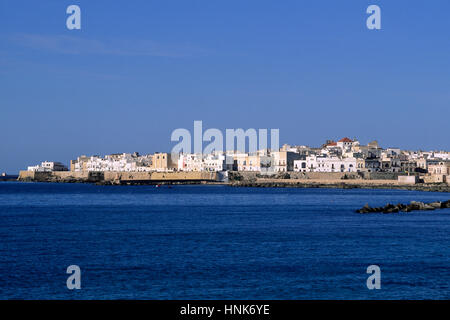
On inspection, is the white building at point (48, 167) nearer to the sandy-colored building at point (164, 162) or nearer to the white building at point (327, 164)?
the sandy-colored building at point (164, 162)

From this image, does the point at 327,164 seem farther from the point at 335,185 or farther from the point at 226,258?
the point at 226,258

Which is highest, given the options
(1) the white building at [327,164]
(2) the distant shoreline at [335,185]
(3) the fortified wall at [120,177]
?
(1) the white building at [327,164]

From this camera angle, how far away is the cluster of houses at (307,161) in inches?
4500

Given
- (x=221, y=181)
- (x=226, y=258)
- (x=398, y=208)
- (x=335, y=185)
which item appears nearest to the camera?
(x=226, y=258)

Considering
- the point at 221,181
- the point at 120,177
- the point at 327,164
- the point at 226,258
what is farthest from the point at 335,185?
the point at 226,258

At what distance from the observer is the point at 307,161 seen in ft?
385

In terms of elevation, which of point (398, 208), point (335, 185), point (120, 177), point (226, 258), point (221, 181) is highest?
point (120, 177)

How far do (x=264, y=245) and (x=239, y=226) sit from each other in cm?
864

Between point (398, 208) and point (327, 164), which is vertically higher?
point (327, 164)

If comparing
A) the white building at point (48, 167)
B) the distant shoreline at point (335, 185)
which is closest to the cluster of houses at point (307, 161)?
the distant shoreline at point (335, 185)

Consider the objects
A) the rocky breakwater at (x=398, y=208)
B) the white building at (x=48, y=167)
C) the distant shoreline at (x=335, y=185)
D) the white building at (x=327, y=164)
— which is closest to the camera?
the rocky breakwater at (x=398, y=208)

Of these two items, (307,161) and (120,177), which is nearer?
(307,161)

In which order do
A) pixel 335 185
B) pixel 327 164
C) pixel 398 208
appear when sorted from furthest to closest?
pixel 327 164 < pixel 335 185 < pixel 398 208

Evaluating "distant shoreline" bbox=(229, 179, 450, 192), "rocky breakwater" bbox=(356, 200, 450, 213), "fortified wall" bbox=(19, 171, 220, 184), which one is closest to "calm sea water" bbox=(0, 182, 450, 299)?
"rocky breakwater" bbox=(356, 200, 450, 213)
